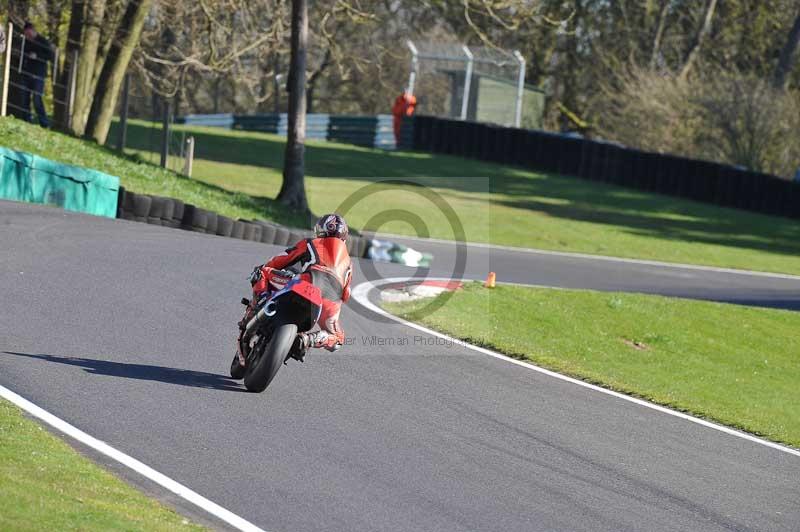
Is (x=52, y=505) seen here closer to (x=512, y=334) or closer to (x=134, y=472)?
(x=134, y=472)

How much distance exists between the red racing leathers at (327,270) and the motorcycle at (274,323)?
11 centimetres

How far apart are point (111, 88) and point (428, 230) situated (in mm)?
7369

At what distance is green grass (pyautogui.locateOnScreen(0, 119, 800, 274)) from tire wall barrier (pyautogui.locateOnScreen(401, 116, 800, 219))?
17.2 inches

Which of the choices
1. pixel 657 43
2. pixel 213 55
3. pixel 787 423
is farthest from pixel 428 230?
pixel 657 43

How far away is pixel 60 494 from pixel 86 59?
20463 millimetres

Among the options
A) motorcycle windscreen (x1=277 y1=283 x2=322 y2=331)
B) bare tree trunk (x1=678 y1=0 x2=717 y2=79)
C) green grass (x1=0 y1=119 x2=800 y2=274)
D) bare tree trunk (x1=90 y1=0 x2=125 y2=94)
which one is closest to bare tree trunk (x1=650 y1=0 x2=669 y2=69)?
bare tree trunk (x1=678 y1=0 x2=717 y2=79)

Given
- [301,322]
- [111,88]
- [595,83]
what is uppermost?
[595,83]

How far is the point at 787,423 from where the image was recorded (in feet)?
35.8

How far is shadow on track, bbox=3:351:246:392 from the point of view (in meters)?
8.58

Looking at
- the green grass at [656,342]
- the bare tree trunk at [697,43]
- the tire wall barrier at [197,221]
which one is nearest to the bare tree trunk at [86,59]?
the tire wall barrier at [197,221]

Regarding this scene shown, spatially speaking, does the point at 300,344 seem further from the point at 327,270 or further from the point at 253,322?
the point at 327,270

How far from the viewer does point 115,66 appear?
24844 mm

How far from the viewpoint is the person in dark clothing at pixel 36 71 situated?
20.9 m

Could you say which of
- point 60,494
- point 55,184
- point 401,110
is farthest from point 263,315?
point 401,110
